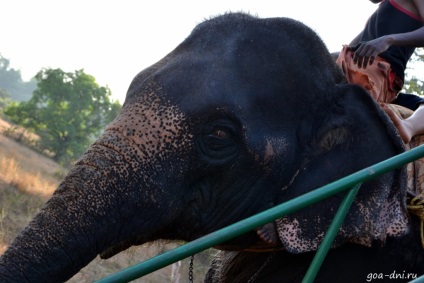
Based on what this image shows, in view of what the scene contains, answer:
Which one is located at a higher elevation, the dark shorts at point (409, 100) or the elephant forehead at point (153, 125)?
the elephant forehead at point (153, 125)

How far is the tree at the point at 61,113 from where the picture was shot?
3559cm

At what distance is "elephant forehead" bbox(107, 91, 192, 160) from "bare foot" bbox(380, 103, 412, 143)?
0.92 metres

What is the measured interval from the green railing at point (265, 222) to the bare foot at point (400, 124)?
79 centimetres

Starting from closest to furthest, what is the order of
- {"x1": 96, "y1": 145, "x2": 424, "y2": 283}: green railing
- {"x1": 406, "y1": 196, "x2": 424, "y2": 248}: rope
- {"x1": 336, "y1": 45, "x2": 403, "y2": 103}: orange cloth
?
{"x1": 96, "y1": 145, "x2": 424, "y2": 283}: green railing → {"x1": 406, "y1": 196, "x2": 424, "y2": 248}: rope → {"x1": 336, "y1": 45, "x2": 403, "y2": 103}: orange cloth

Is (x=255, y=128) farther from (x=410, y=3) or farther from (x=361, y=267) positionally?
(x=410, y=3)

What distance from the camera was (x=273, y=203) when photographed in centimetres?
237

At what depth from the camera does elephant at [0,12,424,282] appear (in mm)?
1993

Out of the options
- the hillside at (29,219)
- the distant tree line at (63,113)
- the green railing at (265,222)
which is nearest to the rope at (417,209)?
the green railing at (265,222)

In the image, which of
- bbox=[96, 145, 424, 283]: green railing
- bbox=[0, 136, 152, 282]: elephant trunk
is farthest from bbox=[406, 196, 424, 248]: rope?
bbox=[0, 136, 152, 282]: elephant trunk

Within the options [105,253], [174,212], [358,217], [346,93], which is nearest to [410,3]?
[346,93]

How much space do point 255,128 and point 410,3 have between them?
3.97ft

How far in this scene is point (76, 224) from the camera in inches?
74.6

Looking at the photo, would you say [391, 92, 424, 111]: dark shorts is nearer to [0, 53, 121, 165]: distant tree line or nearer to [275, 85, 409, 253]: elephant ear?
[275, 85, 409, 253]: elephant ear

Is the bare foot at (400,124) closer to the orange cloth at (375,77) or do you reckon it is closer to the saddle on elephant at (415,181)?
the saddle on elephant at (415,181)
